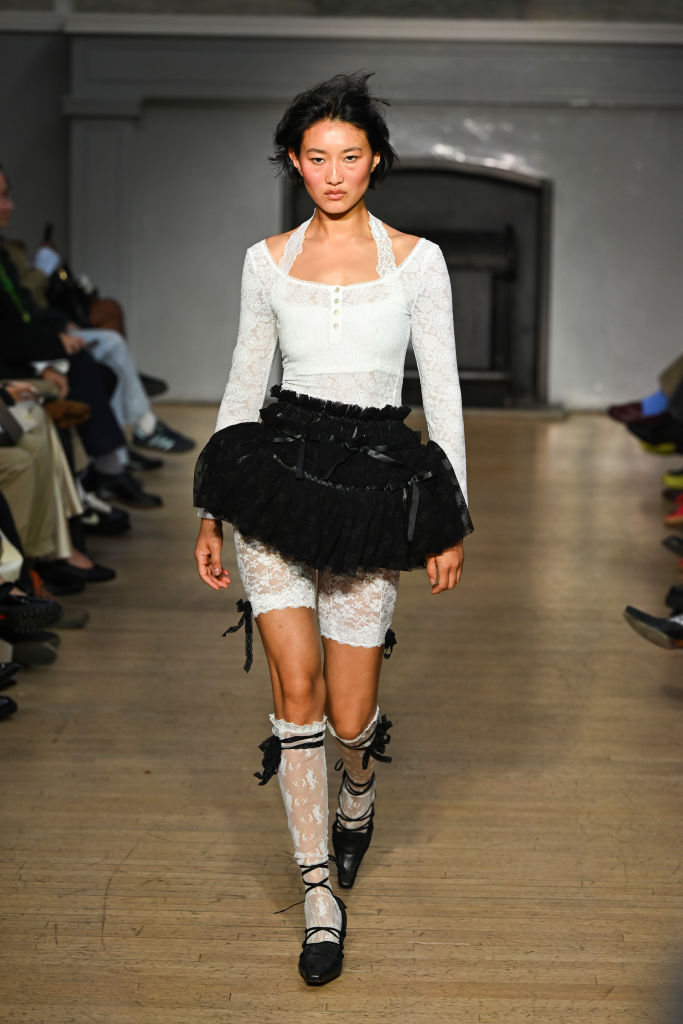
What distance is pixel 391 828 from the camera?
2.76m

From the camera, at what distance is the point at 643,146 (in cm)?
1023

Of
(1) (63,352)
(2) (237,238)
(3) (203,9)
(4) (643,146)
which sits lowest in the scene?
(1) (63,352)

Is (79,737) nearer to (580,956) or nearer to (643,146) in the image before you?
(580,956)

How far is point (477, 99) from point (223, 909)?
8573 mm

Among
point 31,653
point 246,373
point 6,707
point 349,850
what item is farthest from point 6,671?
point 246,373

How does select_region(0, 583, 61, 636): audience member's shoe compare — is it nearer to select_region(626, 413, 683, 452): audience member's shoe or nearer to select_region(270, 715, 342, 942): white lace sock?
select_region(270, 715, 342, 942): white lace sock

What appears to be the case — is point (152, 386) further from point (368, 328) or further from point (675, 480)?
point (368, 328)

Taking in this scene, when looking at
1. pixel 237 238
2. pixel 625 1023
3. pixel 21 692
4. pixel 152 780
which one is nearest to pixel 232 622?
pixel 21 692

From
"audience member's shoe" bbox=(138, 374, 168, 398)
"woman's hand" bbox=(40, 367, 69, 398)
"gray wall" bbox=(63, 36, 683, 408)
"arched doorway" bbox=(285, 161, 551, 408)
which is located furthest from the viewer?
"arched doorway" bbox=(285, 161, 551, 408)

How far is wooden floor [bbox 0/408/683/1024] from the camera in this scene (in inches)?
83.4

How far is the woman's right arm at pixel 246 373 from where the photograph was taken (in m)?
2.23

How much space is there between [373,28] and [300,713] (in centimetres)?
869

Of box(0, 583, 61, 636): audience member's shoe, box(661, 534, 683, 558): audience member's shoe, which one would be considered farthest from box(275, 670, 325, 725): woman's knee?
box(661, 534, 683, 558): audience member's shoe

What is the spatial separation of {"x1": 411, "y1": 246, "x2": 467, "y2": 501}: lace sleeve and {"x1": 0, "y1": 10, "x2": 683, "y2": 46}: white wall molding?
8.34 m
